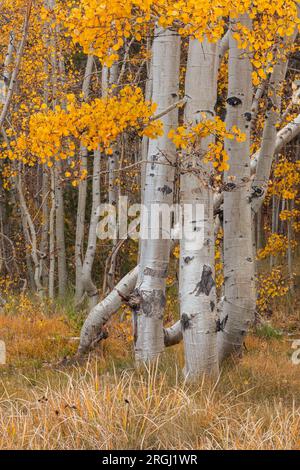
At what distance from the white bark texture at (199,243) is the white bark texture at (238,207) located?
56 centimetres

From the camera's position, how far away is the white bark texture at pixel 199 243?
5.62 metres

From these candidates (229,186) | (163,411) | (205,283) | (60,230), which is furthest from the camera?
(60,230)

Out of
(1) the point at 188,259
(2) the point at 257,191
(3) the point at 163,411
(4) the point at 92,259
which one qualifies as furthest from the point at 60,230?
(3) the point at 163,411

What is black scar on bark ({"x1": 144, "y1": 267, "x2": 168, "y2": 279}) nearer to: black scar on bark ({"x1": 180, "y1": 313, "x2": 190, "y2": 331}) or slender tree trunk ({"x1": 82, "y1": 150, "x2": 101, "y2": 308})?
black scar on bark ({"x1": 180, "y1": 313, "x2": 190, "y2": 331})

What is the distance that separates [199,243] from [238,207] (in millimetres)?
755

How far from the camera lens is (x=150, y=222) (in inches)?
254

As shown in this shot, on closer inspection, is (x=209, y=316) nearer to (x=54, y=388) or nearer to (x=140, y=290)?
(x=140, y=290)

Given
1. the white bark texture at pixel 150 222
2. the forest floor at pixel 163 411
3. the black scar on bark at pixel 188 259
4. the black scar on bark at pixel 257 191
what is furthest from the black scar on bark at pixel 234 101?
the forest floor at pixel 163 411

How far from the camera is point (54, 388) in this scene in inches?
242

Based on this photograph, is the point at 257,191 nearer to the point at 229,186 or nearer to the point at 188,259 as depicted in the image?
the point at 229,186

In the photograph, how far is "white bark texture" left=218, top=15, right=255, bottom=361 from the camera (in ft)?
20.3

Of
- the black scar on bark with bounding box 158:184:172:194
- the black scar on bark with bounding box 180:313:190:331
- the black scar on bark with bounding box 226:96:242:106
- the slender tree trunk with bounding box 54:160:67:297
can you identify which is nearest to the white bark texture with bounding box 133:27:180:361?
the black scar on bark with bounding box 158:184:172:194
